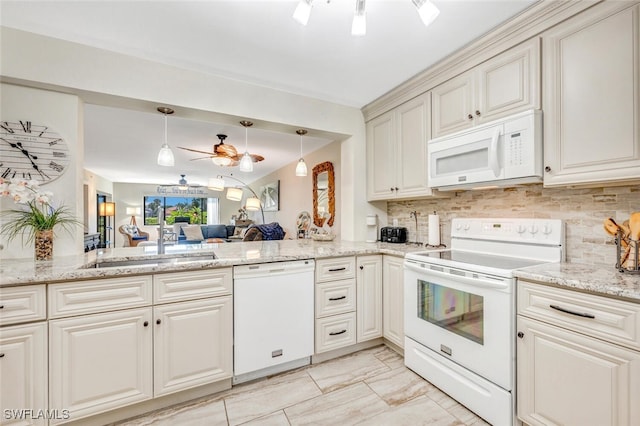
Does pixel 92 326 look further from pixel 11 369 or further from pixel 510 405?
pixel 510 405

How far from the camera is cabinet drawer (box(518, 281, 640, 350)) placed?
1.13 m

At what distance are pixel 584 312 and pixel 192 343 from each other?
210 cm

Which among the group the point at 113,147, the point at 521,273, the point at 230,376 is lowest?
the point at 230,376

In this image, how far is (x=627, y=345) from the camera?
1.13m

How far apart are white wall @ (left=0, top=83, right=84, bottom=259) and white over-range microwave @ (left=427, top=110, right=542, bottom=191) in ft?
8.68

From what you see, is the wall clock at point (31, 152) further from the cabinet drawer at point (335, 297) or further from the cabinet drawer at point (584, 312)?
the cabinet drawer at point (584, 312)

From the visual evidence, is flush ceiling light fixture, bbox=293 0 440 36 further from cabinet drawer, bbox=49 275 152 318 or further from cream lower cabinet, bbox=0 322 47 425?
cream lower cabinet, bbox=0 322 47 425

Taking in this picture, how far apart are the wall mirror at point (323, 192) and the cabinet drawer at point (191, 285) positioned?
2147mm

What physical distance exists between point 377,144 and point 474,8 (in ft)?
4.71

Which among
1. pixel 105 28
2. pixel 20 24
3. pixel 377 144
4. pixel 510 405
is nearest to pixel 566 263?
pixel 510 405

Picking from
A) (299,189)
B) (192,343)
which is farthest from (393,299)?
(299,189)

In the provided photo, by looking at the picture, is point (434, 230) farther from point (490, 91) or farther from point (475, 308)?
point (490, 91)

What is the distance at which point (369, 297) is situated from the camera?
245 cm

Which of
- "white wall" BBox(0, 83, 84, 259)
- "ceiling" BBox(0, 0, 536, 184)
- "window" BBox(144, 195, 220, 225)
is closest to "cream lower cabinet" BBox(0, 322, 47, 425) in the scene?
"white wall" BBox(0, 83, 84, 259)
